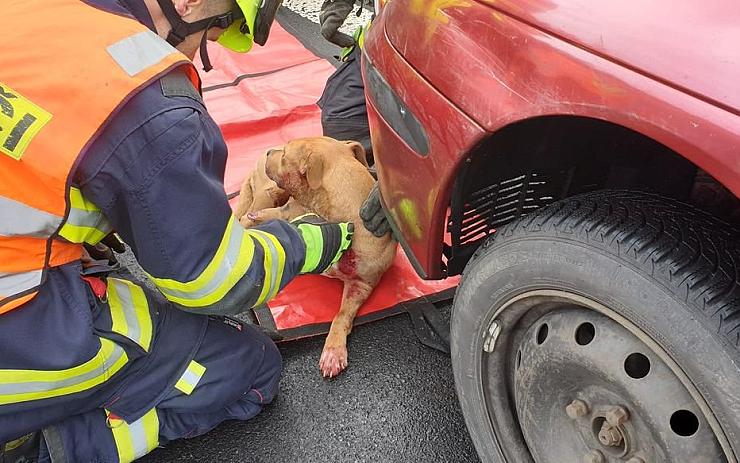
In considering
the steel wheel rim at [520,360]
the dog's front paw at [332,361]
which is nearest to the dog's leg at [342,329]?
the dog's front paw at [332,361]

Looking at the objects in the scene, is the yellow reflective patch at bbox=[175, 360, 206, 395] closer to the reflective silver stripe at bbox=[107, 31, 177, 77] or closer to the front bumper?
the front bumper

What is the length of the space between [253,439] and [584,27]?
5.50 feet

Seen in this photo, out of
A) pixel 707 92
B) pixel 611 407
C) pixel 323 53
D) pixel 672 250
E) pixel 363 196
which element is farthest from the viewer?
pixel 323 53

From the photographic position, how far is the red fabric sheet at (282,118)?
2.88m

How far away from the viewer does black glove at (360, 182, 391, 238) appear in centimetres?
255

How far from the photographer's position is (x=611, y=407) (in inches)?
53.5

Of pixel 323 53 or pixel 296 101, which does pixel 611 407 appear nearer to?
pixel 296 101

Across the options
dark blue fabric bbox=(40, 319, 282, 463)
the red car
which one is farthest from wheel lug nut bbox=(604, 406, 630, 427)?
dark blue fabric bbox=(40, 319, 282, 463)

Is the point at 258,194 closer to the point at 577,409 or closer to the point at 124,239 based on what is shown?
the point at 124,239

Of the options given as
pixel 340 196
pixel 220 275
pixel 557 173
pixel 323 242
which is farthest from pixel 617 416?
pixel 340 196

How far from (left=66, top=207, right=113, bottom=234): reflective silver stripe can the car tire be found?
0.97 m

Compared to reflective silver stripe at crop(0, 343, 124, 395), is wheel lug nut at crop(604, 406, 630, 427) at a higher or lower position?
higher

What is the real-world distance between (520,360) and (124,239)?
1092mm

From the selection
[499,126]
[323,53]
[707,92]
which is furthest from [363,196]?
[323,53]
